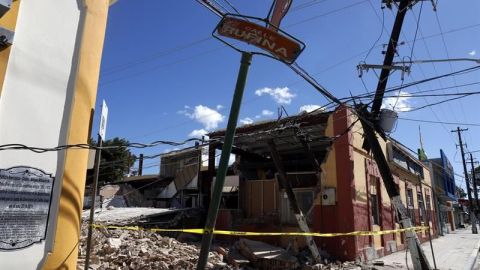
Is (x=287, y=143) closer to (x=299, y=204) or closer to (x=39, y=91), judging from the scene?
→ (x=299, y=204)

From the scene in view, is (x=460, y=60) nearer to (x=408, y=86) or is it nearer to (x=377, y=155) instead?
(x=408, y=86)

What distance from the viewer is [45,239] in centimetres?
488

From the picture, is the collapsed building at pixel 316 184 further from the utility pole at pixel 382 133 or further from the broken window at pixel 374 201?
the utility pole at pixel 382 133

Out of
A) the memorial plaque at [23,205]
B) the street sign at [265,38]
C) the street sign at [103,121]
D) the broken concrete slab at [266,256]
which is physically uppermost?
the street sign at [265,38]

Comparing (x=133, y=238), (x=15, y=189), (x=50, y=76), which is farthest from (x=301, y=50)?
(x=133, y=238)

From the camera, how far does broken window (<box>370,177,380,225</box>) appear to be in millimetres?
16641

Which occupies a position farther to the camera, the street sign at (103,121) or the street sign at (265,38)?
the street sign at (103,121)

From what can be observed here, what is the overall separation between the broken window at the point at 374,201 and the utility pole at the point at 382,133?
432 cm

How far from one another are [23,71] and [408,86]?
939 cm

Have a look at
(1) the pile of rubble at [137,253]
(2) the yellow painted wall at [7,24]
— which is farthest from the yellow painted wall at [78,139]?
(1) the pile of rubble at [137,253]

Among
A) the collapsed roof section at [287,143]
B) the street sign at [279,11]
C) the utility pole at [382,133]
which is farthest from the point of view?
the collapsed roof section at [287,143]

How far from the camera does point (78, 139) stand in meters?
5.37

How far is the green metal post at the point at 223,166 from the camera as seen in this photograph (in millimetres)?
3654

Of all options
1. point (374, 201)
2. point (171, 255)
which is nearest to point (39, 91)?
point (171, 255)
